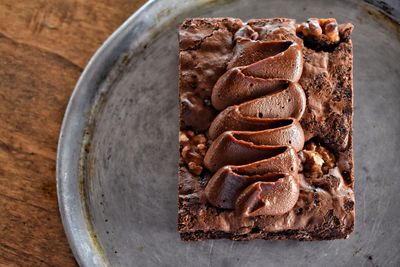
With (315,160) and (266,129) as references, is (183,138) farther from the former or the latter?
(315,160)

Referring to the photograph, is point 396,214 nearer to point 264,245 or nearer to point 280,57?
point 264,245

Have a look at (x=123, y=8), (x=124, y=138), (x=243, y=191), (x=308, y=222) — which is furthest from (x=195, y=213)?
(x=123, y=8)

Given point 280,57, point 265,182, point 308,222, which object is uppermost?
point 280,57

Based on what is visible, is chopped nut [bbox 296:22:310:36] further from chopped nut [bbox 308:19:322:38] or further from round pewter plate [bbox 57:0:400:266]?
round pewter plate [bbox 57:0:400:266]

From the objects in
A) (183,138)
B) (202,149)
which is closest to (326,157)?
(202,149)

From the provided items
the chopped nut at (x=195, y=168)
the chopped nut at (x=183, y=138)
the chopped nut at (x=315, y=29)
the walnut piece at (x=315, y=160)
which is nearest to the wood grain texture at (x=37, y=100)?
the chopped nut at (x=183, y=138)

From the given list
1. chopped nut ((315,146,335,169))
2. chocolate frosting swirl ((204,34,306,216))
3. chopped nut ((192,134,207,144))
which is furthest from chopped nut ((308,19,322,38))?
chopped nut ((192,134,207,144))
